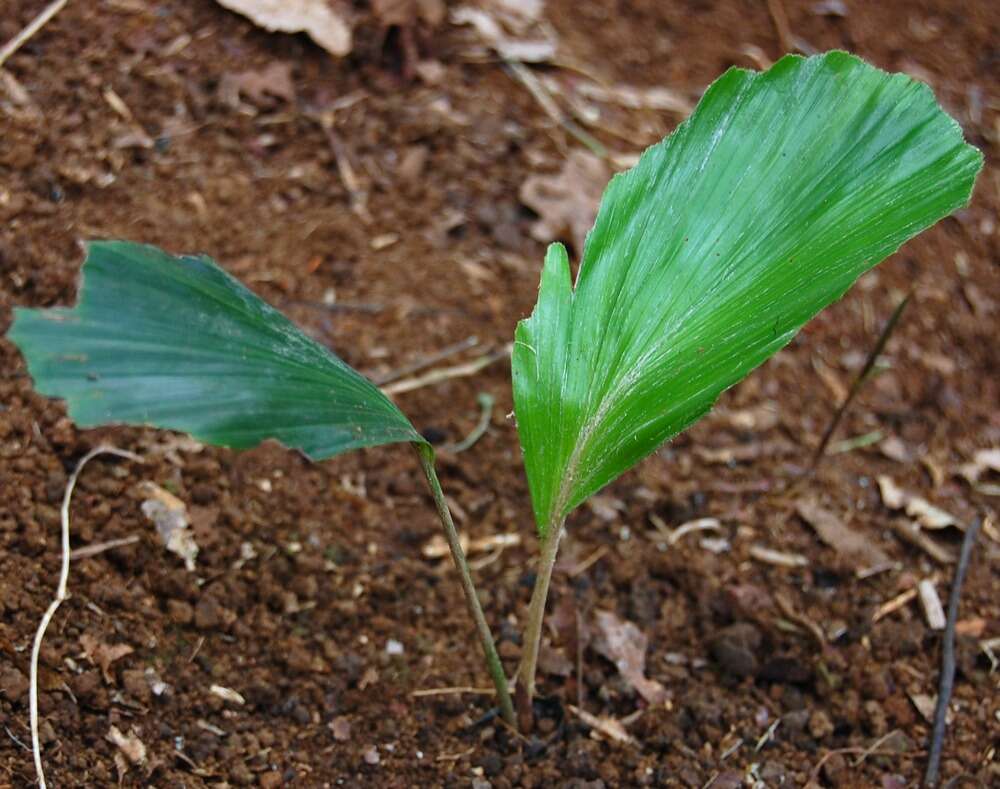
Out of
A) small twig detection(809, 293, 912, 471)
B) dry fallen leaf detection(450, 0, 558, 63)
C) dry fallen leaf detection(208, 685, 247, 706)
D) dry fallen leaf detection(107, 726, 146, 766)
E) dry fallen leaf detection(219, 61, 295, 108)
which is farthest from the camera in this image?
dry fallen leaf detection(450, 0, 558, 63)

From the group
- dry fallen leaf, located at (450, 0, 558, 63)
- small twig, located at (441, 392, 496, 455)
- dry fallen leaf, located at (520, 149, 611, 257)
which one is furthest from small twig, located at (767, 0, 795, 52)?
small twig, located at (441, 392, 496, 455)

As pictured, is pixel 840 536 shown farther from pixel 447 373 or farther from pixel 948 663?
pixel 447 373

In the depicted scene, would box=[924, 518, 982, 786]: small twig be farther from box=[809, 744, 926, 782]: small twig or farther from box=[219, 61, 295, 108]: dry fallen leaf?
box=[219, 61, 295, 108]: dry fallen leaf

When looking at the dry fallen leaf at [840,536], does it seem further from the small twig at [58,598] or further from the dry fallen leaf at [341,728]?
the small twig at [58,598]

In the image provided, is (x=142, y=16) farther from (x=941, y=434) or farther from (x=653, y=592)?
(x=941, y=434)

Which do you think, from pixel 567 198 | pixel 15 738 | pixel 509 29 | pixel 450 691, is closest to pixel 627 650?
pixel 450 691

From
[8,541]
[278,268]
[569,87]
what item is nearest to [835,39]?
[569,87]
